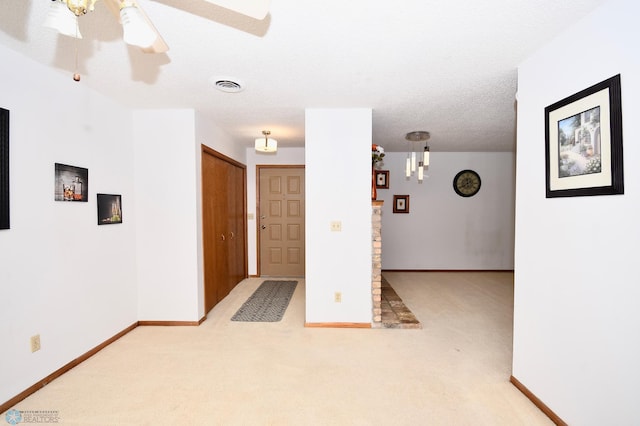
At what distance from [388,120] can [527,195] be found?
5.88 feet

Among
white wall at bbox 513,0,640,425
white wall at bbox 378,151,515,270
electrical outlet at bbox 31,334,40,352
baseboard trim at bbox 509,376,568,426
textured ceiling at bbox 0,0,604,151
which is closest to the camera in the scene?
white wall at bbox 513,0,640,425

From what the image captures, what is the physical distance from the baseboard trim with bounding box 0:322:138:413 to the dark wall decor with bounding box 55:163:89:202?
4.19ft

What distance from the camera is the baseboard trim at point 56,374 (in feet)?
5.69

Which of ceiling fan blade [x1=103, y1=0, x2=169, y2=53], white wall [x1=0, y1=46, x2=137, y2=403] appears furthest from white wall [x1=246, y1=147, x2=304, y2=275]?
ceiling fan blade [x1=103, y1=0, x2=169, y2=53]

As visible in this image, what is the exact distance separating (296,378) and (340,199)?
1.62 m

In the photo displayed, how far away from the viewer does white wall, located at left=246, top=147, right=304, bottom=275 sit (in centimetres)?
474

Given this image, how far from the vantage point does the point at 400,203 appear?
5.27m

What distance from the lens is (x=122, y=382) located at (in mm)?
1979

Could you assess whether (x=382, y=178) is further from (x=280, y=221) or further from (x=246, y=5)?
(x=246, y=5)

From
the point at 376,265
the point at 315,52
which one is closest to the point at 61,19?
the point at 315,52

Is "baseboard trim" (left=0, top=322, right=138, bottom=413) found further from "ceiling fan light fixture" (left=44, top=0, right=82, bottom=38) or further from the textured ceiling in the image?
"ceiling fan light fixture" (left=44, top=0, right=82, bottom=38)

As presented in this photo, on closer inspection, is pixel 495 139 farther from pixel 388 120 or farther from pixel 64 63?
pixel 64 63

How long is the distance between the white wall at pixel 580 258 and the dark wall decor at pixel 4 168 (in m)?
3.34

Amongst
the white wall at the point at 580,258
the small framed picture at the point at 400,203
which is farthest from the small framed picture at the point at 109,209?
the small framed picture at the point at 400,203
